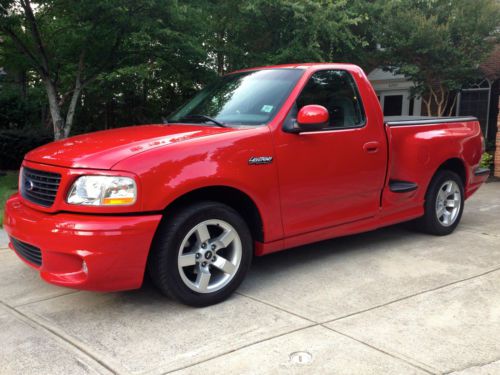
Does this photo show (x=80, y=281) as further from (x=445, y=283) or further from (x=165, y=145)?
(x=445, y=283)

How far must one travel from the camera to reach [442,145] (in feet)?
18.7

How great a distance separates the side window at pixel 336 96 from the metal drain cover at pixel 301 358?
2184mm

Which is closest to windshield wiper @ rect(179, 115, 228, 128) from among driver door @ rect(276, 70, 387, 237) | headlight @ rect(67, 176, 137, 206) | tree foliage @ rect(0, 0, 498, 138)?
driver door @ rect(276, 70, 387, 237)

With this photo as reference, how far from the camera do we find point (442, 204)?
594 centimetres

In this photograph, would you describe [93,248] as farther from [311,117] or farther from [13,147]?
[13,147]

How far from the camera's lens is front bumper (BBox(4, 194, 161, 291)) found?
10.9 ft

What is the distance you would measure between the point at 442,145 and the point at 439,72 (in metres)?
8.41

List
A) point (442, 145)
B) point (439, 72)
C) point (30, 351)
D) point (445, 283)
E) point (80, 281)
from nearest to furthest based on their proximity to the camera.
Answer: point (30, 351)
point (80, 281)
point (445, 283)
point (442, 145)
point (439, 72)

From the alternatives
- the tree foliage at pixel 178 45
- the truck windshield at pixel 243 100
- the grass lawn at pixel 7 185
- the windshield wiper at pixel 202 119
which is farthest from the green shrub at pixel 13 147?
the windshield wiper at pixel 202 119

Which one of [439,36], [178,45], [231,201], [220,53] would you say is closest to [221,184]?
[231,201]

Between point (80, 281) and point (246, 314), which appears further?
point (246, 314)

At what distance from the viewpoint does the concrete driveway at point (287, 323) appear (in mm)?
3029

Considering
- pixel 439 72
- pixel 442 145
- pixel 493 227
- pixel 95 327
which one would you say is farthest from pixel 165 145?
pixel 439 72

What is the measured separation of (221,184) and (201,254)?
534 mm
